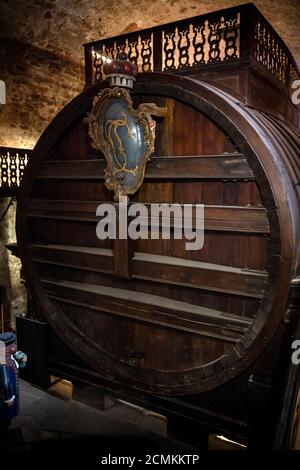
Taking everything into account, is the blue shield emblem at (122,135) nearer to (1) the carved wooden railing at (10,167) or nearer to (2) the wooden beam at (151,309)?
(2) the wooden beam at (151,309)

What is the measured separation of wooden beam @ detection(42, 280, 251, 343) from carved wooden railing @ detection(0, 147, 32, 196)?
140 inches

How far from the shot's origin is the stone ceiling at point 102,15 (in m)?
5.18

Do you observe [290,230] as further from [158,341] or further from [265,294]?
[158,341]

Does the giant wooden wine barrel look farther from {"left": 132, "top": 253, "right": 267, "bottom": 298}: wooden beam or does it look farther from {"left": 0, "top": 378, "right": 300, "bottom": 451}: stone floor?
{"left": 0, "top": 378, "right": 300, "bottom": 451}: stone floor

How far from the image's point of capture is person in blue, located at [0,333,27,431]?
10.4ft

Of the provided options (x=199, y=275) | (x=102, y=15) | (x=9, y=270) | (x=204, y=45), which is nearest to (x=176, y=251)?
(x=199, y=275)

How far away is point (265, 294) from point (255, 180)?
79 centimetres

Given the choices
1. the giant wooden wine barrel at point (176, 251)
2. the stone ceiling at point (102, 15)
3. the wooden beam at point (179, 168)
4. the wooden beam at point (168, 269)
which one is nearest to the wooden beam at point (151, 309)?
the giant wooden wine barrel at point (176, 251)

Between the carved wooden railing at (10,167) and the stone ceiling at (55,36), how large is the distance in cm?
62

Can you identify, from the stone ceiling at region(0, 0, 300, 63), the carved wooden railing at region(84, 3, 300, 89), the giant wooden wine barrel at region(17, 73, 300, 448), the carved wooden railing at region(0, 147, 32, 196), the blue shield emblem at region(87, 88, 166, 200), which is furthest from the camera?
the carved wooden railing at region(0, 147, 32, 196)

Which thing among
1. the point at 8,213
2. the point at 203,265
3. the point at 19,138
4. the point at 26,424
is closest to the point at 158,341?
the point at 203,265

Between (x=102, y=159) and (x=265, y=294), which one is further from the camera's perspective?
(x=102, y=159)

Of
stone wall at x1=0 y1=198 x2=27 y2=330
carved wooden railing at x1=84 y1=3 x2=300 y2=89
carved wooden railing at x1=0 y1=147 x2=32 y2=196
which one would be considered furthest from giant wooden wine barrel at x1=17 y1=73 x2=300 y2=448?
stone wall at x1=0 y1=198 x2=27 y2=330
